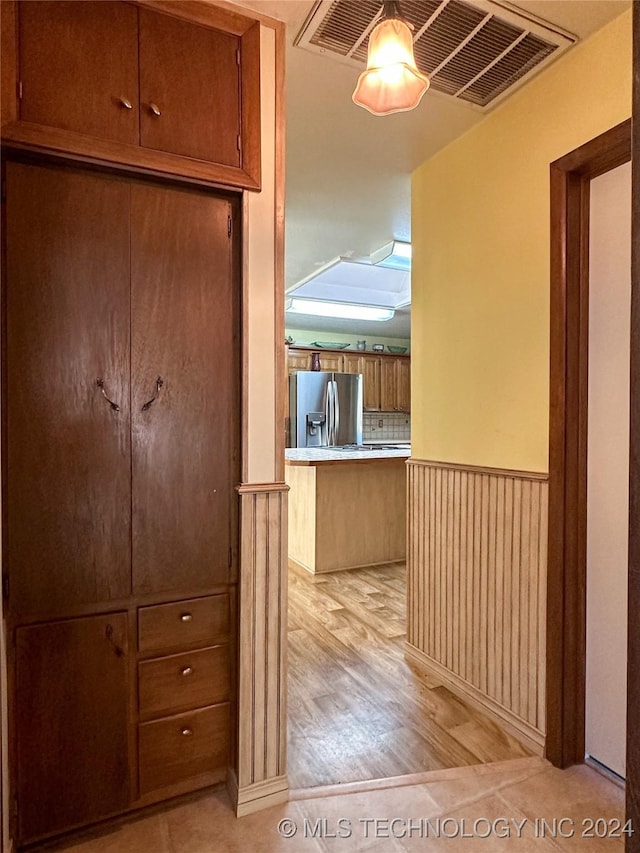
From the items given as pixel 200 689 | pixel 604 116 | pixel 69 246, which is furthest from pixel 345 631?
pixel 604 116

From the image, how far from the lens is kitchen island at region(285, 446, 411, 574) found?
3.91m

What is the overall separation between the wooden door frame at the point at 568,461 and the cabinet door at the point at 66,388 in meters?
1.47

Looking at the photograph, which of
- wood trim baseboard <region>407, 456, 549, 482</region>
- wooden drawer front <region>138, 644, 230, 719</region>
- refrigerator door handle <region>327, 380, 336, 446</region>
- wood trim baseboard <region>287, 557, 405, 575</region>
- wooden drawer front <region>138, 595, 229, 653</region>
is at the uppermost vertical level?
refrigerator door handle <region>327, 380, 336, 446</region>

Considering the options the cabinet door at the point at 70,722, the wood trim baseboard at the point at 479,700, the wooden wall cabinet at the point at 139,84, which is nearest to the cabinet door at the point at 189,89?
the wooden wall cabinet at the point at 139,84

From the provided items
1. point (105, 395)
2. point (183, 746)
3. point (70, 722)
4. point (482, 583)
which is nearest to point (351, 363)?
point (482, 583)

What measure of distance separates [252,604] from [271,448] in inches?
19.7

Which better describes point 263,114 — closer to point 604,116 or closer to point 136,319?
point 136,319

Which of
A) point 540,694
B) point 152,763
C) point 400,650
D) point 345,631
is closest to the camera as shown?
point 152,763

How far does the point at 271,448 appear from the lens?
157 cm

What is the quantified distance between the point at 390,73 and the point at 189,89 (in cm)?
59

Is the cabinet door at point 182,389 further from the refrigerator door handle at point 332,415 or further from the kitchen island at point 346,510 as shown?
the refrigerator door handle at point 332,415

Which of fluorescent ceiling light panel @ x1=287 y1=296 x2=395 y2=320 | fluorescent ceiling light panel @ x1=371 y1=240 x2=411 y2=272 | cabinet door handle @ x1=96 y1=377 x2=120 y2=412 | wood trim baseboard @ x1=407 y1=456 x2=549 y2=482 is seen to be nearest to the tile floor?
wood trim baseboard @ x1=407 y1=456 x2=549 y2=482

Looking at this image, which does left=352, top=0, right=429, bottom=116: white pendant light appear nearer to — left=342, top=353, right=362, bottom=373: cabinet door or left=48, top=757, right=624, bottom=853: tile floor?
left=48, top=757, right=624, bottom=853: tile floor

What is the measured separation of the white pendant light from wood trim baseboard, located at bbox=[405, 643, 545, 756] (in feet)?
7.24
